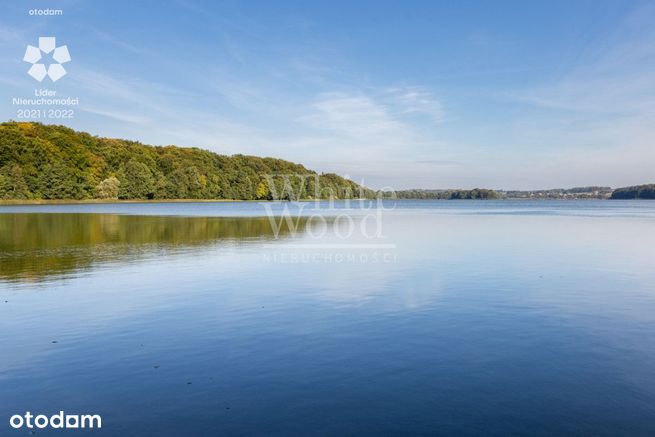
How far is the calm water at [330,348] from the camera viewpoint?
771 centimetres

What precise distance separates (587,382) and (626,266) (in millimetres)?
18622

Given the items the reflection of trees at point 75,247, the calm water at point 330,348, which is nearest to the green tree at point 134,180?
the reflection of trees at point 75,247

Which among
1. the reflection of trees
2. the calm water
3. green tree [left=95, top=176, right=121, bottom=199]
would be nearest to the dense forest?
green tree [left=95, top=176, right=121, bottom=199]

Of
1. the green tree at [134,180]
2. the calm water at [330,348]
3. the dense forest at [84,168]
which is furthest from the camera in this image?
the green tree at [134,180]

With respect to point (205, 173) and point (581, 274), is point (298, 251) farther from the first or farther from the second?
point (205, 173)

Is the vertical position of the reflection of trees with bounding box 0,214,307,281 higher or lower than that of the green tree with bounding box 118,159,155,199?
lower

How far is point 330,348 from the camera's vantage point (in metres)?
11.0

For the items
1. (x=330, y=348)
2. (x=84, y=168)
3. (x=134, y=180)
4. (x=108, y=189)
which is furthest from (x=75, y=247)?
(x=134, y=180)

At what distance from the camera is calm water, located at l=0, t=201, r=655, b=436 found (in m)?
7.71

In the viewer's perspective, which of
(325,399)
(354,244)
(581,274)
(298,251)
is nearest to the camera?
Result: (325,399)

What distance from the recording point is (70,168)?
129 metres

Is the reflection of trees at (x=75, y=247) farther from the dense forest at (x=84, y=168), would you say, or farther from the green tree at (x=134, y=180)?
the green tree at (x=134, y=180)

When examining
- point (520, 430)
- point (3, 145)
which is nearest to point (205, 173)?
point (3, 145)

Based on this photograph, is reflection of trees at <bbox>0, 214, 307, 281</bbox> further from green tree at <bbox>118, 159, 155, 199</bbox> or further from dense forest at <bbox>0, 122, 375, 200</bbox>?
green tree at <bbox>118, 159, 155, 199</bbox>
